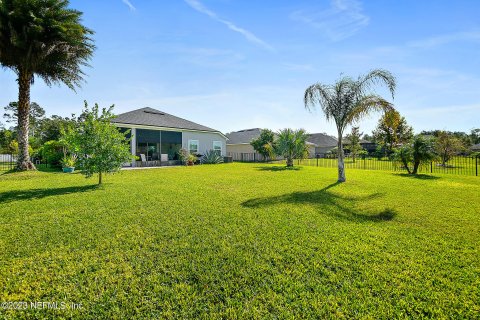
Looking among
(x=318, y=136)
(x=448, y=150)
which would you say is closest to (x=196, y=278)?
(x=448, y=150)

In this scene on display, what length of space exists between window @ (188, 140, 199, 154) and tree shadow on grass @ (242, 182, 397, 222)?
18887mm

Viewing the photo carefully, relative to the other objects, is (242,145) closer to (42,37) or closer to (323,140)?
(323,140)

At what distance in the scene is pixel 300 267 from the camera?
10.8 ft

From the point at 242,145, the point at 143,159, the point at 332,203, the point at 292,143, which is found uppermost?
the point at 242,145

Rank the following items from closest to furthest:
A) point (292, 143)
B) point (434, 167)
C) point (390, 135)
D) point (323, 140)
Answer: point (292, 143) < point (434, 167) < point (390, 135) < point (323, 140)

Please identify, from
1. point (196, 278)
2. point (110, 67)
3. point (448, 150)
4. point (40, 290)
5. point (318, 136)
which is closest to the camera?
point (40, 290)

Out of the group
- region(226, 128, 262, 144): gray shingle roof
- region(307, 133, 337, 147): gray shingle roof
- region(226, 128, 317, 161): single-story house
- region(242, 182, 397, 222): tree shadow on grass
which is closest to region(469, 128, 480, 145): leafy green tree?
region(307, 133, 337, 147): gray shingle roof

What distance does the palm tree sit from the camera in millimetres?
9977

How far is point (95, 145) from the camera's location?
30.0 feet

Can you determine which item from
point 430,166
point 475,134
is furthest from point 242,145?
point 475,134

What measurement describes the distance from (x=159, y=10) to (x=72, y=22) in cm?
793

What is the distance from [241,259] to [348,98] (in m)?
10.1

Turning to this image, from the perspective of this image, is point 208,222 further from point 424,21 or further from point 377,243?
point 424,21

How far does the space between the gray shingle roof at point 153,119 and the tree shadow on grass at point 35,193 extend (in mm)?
12919
